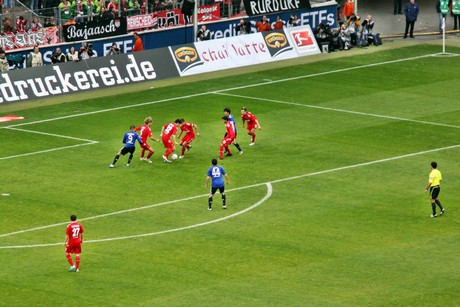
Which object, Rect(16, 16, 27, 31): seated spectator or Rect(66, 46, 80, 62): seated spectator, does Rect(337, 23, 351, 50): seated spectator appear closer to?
Rect(66, 46, 80, 62): seated spectator

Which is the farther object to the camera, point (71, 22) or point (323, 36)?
point (323, 36)

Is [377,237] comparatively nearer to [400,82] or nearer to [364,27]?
[400,82]

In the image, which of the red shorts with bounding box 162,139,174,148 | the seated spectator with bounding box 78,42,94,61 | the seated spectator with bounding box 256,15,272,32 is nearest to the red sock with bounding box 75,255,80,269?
the red shorts with bounding box 162,139,174,148

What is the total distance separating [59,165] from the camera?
51312mm

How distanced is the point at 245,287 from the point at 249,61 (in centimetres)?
3686

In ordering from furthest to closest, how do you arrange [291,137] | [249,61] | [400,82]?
[249,61]
[400,82]
[291,137]

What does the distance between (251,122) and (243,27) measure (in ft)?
68.3

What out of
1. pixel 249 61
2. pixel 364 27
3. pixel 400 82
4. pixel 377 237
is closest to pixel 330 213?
pixel 377 237

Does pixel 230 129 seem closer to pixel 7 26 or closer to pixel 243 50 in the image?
pixel 7 26

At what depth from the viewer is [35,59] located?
6400 cm

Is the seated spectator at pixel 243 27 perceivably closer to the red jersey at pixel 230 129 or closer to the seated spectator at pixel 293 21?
the seated spectator at pixel 293 21

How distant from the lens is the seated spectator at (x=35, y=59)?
63.9 m

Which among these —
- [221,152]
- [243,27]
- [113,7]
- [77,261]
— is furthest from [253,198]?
[243,27]

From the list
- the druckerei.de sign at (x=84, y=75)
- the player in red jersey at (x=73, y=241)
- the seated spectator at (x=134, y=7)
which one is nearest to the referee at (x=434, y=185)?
the player in red jersey at (x=73, y=241)
